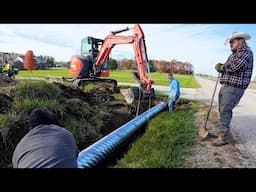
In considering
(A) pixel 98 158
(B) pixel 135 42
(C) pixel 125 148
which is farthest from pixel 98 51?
(A) pixel 98 158

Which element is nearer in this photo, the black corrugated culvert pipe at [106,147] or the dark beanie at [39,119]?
the dark beanie at [39,119]

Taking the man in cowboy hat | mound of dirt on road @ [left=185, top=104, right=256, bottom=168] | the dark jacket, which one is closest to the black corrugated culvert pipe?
the dark jacket

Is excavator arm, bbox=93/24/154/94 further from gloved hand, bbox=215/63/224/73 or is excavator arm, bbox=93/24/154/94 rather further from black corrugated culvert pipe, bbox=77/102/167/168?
gloved hand, bbox=215/63/224/73

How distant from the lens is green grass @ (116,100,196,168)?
3109 mm

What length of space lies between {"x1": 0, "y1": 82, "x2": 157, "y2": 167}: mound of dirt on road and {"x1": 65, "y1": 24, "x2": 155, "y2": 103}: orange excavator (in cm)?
142

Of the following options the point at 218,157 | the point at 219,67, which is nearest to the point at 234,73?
the point at 219,67

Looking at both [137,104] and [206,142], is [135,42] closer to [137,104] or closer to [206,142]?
[137,104]

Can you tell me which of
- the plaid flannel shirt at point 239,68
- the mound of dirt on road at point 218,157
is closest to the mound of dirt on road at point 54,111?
the mound of dirt on road at point 218,157

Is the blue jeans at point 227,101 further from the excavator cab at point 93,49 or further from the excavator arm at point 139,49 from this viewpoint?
the excavator cab at point 93,49

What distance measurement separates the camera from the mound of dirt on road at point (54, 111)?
4039 mm

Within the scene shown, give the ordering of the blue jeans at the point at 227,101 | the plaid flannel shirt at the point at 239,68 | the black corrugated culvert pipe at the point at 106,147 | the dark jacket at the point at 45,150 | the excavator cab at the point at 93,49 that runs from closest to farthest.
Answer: the dark jacket at the point at 45,150 < the black corrugated culvert pipe at the point at 106,147 < the plaid flannel shirt at the point at 239,68 < the blue jeans at the point at 227,101 < the excavator cab at the point at 93,49

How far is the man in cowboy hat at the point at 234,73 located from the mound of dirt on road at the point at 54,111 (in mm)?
2625

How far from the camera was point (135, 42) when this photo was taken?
27.2ft

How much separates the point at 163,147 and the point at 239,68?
152 centimetres
